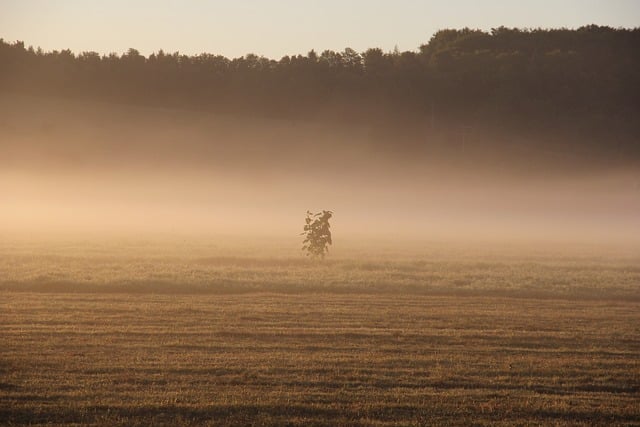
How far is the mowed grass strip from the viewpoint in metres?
13.8

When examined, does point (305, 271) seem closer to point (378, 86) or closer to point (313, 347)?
point (313, 347)

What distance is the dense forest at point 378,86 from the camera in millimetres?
125438

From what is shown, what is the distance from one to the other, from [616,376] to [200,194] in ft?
333

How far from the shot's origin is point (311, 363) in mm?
17203

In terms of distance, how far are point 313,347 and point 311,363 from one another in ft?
5.80

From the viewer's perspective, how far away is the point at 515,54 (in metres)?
143

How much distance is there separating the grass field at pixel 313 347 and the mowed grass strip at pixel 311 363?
0.14ft

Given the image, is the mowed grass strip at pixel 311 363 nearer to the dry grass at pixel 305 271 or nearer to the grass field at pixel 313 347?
the grass field at pixel 313 347

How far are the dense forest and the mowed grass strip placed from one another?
102 m

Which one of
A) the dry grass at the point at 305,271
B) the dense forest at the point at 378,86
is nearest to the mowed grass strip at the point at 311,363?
the dry grass at the point at 305,271

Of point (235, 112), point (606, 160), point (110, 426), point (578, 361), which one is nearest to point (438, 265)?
point (578, 361)

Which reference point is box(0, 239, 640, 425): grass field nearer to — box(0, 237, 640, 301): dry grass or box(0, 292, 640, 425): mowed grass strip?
box(0, 292, 640, 425): mowed grass strip

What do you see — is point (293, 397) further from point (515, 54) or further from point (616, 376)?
point (515, 54)

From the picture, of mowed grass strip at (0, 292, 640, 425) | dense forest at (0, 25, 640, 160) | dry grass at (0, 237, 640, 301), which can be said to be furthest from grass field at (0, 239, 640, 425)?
dense forest at (0, 25, 640, 160)
